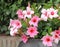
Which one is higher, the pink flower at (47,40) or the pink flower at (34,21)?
the pink flower at (34,21)

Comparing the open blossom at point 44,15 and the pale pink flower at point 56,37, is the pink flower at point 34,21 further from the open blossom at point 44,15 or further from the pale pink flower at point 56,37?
the pale pink flower at point 56,37

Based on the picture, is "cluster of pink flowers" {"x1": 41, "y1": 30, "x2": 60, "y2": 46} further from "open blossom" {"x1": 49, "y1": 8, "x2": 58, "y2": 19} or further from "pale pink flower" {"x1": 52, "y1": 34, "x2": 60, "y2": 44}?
"open blossom" {"x1": 49, "y1": 8, "x2": 58, "y2": 19}

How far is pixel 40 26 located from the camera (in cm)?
237

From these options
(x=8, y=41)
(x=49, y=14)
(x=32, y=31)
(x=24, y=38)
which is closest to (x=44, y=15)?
(x=49, y=14)

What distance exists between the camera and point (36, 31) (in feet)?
7.57

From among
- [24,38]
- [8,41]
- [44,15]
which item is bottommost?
[8,41]

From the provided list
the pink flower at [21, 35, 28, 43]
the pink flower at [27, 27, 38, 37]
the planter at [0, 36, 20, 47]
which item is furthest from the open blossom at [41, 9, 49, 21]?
the planter at [0, 36, 20, 47]

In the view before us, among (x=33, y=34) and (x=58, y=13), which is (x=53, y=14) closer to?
(x=58, y=13)

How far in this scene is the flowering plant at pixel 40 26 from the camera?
7.46 feet

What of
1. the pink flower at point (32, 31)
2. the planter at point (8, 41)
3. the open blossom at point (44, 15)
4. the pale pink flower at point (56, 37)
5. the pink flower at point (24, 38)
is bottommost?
the planter at point (8, 41)

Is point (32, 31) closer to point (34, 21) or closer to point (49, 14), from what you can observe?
point (34, 21)

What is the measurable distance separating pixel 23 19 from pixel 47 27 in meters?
0.26

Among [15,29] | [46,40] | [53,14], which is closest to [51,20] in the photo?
[53,14]

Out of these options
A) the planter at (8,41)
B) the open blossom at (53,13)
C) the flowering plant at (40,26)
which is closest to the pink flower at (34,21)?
the flowering plant at (40,26)
